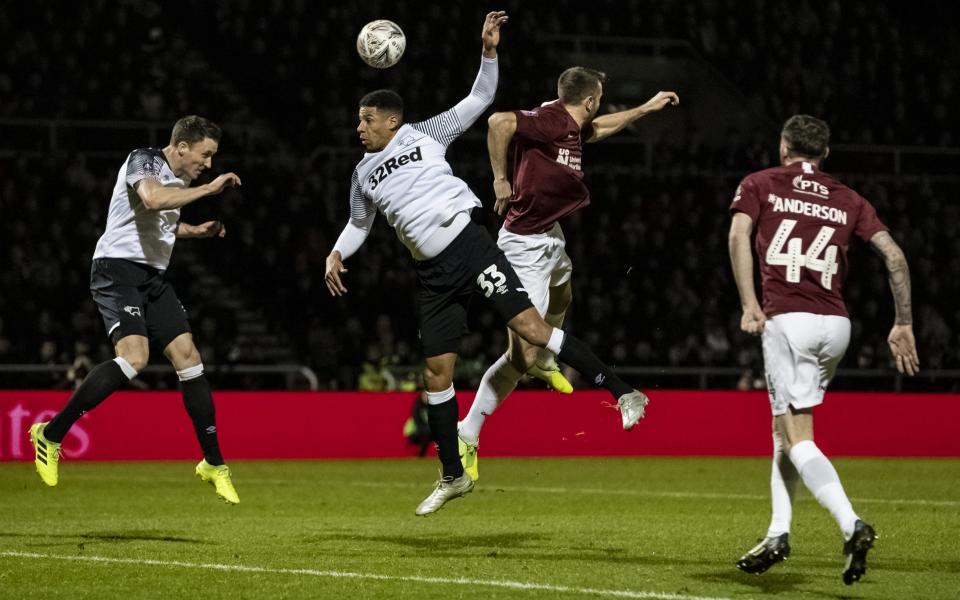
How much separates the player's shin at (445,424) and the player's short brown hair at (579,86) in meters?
2.28

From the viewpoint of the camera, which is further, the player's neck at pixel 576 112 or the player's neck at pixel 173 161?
the player's neck at pixel 576 112

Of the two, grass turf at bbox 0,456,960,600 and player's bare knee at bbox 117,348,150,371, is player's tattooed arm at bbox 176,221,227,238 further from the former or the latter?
grass turf at bbox 0,456,960,600

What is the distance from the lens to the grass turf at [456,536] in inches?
319

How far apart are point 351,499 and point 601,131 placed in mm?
5056

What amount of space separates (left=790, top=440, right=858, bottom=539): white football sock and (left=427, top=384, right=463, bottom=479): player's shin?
9.43ft

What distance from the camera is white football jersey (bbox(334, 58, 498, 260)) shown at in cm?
1006

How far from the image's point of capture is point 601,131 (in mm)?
11086

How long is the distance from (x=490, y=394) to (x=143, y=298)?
2.61 metres

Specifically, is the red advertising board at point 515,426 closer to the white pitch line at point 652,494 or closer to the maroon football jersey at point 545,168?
the white pitch line at point 652,494

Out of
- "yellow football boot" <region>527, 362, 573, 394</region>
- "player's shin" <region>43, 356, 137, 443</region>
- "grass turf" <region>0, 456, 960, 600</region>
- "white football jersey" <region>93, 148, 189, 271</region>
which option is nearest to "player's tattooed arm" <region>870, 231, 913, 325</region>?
"grass turf" <region>0, 456, 960, 600</region>

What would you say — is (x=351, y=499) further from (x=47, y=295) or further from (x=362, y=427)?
(x=47, y=295)

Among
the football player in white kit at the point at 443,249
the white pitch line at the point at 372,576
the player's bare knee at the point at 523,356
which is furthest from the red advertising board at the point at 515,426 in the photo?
the white pitch line at the point at 372,576

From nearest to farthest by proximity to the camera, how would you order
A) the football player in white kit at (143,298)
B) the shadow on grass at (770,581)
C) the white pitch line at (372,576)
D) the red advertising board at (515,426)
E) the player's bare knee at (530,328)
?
the white pitch line at (372,576) → the shadow on grass at (770,581) → the player's bare knee at (530,328) → the football player in white kit at (143,298) → the red advertising board at (515,426)

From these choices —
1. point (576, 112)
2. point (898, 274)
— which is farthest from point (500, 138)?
point (898, 274)
